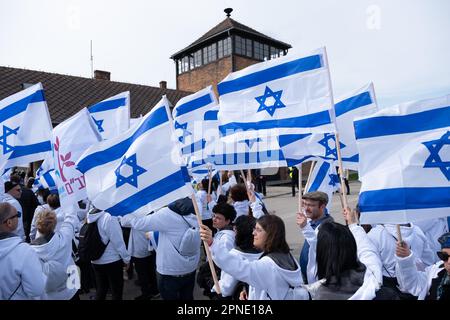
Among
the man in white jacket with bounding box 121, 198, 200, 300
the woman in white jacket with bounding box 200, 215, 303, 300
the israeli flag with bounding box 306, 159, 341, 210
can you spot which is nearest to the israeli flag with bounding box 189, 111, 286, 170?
the man in white jacket with bounding box 121, 198, 200, 300

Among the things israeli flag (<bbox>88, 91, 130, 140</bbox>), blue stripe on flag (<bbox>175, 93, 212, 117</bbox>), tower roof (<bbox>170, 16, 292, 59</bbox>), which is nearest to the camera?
israeli flag (<bbox>88, 91, 130, 140</bbox>)

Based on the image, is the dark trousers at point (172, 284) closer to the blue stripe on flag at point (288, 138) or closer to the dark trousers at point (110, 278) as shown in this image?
the dark trousers at point (110, 278)

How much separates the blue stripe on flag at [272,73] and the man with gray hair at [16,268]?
2840 millimetres

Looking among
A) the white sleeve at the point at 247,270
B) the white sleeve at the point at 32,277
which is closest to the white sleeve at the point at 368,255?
the white sleeve at the point at 247,270

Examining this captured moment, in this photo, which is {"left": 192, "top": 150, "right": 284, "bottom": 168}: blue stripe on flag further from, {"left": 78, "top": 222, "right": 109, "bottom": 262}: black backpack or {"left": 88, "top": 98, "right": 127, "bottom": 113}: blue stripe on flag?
{"left": 88, "top": 98, "right": 127, "bottom": 113}: blue stripe on flag

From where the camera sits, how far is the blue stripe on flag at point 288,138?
407cm

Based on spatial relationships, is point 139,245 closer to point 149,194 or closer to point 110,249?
point 110,249

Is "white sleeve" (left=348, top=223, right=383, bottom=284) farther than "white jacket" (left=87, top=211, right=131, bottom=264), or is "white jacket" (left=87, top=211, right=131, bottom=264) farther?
"white jacket" (left=87, top=211, right=131, bottom=264)

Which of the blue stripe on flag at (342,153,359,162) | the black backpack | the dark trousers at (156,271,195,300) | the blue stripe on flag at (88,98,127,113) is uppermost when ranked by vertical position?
the blue stripe on flag at (88,98,127,113)

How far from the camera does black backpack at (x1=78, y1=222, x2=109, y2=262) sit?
4398mm

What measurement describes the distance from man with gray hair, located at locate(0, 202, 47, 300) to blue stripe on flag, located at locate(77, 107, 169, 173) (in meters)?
0.91

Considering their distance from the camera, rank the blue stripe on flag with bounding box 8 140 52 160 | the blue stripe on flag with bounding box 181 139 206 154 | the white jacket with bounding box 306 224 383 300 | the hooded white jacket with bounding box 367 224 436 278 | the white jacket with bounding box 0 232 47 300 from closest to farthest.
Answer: the white jacket with bounding box 306 224 383 300
the white jacket with bounding box 0 232 47 300
the hooded white jacket with bounding box 367 224 436 278
the blue stripe on flag with bounding box 8 140 52 160
the blue stripe on flag with bounding box 181 139 206 154

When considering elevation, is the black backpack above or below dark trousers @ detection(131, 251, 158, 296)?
above
